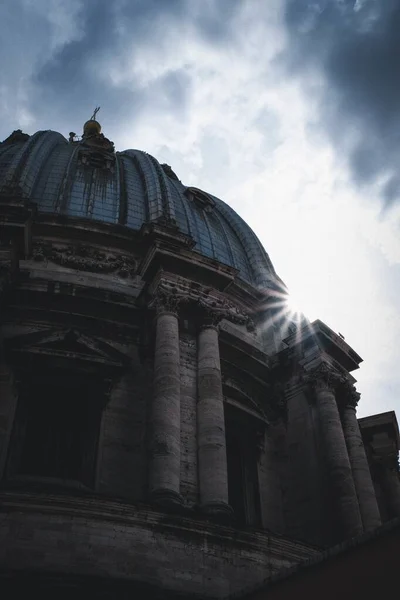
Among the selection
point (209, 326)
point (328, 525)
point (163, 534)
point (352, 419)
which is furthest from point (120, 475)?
point (352, 419)

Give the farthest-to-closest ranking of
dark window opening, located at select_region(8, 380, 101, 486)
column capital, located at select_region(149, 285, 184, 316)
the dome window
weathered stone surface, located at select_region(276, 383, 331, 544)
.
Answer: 1. the dome window
2. weathered stone surface, located at select_region(276, 383, 331, 544)
3. column capital, located at select_region(149, 285, 184, 316)
4. dark window opening, located at select_region(8, 380, 101, 486)

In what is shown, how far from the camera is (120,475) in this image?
16.7m

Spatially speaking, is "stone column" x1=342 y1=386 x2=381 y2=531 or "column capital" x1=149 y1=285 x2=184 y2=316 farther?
"stone column" x1=342 y1=386 x2=381 y2=531

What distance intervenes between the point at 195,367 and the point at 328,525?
619cm

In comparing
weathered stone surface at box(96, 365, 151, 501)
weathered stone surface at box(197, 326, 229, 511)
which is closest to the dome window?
weathered stone surface at box(197, 326, 229, 511)

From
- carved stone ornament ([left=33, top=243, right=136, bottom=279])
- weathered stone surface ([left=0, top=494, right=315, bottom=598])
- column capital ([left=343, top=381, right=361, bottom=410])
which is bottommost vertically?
weathered stone surface ([left=0, top=494, right=315, bottom=598])

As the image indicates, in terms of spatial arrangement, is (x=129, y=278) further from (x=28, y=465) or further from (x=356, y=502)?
(x=356, y=502)

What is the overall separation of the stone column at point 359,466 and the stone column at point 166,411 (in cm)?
748

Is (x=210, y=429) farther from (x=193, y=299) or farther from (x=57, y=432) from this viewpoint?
(x=193, y=299)

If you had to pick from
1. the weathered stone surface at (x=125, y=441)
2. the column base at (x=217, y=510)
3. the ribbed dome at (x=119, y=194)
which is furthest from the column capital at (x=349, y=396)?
the ribbed dome at (x=119, y=194)

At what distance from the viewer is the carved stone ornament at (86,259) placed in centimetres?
2220

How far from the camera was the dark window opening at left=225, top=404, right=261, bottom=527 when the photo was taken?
19656 millimetres

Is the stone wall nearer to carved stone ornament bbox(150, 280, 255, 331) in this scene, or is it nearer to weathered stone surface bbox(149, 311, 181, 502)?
carved stone ornament bbox(150, 280, 255, 331)

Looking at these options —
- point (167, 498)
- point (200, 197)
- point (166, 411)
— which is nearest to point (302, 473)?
point (166, 411)
